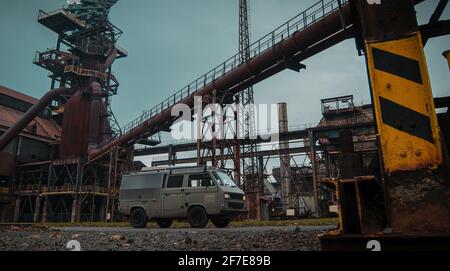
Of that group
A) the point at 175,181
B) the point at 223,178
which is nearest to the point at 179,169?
the point at 175,181

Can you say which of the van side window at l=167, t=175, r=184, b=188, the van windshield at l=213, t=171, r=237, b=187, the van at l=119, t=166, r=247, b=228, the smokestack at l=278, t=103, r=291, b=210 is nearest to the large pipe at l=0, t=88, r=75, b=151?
the smokestack at l=278, t=103, r=291, b=210

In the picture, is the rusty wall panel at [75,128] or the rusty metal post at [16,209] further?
the rusty metal post at [16,209]

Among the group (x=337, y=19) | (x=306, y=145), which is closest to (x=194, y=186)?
(x=337, y=19)

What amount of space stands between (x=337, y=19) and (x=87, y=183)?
31.3m

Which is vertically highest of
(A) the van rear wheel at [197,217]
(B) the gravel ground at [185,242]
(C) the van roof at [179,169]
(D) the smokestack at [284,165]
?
(D) the smokestack at [284,165]

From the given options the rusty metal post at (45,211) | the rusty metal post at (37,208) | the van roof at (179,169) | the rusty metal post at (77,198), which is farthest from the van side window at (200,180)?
the rusty metal post at (37,208)

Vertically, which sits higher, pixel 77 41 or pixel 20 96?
pixel 77 41

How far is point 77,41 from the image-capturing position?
149 ft

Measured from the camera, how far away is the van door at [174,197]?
11.4 meters

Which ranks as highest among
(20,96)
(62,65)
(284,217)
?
(62,65)

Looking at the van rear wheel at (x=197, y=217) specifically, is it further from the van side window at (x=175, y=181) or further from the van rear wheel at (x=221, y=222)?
the van side window at (x=175, y=181)

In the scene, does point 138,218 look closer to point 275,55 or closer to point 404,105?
point 404,105
